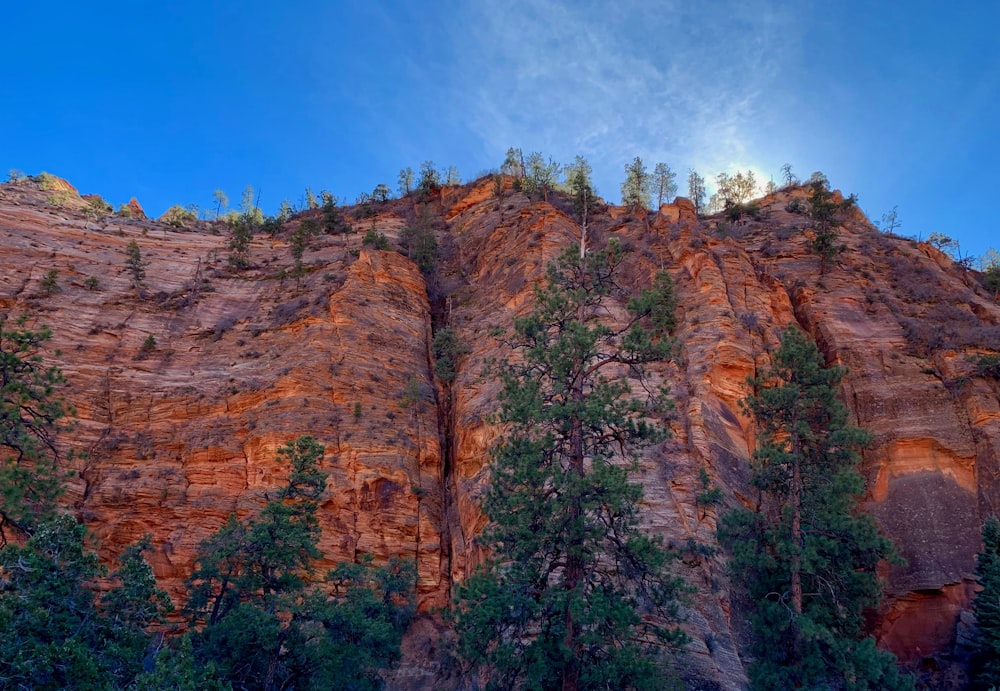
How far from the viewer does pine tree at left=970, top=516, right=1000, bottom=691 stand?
17766 mm

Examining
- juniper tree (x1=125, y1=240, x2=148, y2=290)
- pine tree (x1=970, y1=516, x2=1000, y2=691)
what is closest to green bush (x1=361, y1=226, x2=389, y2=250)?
juniper tree (x1=125, y1=240, x2=148, y2=290)

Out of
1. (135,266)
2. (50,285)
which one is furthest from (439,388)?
(50,285)

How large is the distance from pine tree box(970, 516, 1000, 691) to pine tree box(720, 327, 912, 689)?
416 centimetres

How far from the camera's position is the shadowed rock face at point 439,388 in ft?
71.6

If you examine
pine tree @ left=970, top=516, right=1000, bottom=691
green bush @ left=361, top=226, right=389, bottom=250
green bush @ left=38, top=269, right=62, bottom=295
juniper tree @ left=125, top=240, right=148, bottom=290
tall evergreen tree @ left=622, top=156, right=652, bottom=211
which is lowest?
pine tree @ left=970, top=516, right=1000, bottom=691

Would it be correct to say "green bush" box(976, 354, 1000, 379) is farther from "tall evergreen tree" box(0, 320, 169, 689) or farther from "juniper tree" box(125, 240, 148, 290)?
"juniper tree" box(125, 240, 148, 290)

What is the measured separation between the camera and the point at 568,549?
14000 mm

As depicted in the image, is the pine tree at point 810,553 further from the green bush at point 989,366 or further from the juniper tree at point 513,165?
the juniper tree at point 513,165

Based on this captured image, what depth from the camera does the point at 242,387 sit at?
2789 cm

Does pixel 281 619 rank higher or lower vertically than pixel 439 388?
lower

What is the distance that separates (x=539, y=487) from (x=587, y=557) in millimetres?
2129

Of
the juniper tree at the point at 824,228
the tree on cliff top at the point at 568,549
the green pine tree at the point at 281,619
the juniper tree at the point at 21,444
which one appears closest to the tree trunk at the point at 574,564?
the tree on cliff top at the point at 568,549

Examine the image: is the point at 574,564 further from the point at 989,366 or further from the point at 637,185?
the point at 637,185

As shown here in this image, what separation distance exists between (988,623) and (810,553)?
23.7ft
